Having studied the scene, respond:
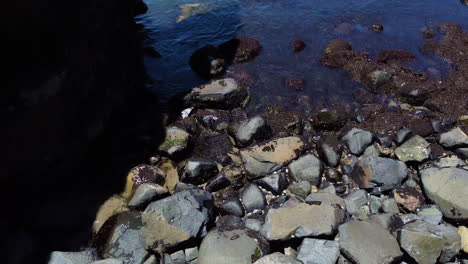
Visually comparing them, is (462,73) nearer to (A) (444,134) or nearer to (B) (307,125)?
(A) (444,134)

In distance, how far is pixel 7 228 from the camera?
8.30m

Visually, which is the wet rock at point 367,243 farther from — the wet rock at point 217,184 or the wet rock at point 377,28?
the wet rock at point 377,28

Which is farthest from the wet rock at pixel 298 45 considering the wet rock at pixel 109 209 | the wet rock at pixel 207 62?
the wet rock at pixel 109 209

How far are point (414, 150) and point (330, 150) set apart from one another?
7.35 ft

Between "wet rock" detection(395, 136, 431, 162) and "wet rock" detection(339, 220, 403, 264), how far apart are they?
8.90 feet

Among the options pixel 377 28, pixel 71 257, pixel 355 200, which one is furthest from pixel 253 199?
pixel 377 28

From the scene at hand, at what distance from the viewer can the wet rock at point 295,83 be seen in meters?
12.9

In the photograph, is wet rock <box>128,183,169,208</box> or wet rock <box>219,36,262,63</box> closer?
wet rock <box>128,183,169,208</box>

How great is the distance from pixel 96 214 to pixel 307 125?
670 cm

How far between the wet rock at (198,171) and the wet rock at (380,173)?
3.86 m

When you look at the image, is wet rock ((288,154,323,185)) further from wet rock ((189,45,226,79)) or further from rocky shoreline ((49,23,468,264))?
wet rock ((189,45,226,79))

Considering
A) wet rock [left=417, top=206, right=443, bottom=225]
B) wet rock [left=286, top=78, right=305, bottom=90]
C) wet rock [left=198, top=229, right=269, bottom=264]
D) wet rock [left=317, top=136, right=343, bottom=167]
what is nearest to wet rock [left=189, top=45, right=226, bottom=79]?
wet rock [left=286, top=78, right=305, bottom=90]

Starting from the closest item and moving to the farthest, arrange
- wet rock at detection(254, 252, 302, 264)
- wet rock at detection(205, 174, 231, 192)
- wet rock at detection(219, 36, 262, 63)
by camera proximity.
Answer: wet rock at detection(254, 252, 302, 264) < wet rock at detection(205, 174, 231, 192) < wet rock at detection(219, 36, 262, 63)

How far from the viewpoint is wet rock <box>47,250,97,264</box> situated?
24.5 feet
